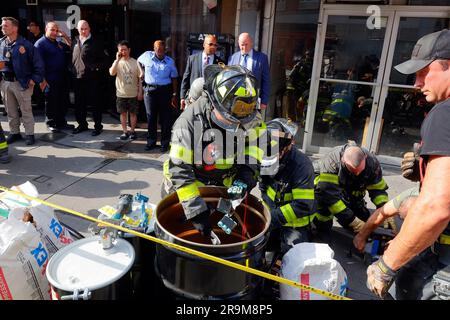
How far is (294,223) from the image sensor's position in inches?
120

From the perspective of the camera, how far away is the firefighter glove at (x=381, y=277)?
5.93ft

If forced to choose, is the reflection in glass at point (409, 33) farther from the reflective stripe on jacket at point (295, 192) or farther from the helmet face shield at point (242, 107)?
the helmet face shield at point (242, 107)

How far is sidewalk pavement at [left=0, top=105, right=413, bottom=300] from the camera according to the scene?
12.1 feet

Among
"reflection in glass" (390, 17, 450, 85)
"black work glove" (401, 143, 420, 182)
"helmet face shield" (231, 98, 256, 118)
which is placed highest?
"reflection in glass" (390, 17, 450, 85)

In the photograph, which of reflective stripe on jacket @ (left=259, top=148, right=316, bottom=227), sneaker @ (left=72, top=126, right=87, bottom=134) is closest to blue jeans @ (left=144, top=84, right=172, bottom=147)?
sneaker @ (left=72, top=126, right=87, bottom=134)

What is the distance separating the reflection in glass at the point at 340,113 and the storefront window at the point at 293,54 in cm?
Result: 30

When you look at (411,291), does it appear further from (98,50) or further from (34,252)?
(98,50)

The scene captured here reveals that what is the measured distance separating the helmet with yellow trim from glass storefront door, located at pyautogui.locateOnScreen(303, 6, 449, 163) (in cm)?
396

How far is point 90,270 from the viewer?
74.4 inches

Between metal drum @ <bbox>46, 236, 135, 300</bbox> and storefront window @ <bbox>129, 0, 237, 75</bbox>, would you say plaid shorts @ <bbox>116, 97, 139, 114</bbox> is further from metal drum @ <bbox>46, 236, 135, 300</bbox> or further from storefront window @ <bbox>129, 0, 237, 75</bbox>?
metal drum @ <bbox>46, 236, 135, 300</bbox>

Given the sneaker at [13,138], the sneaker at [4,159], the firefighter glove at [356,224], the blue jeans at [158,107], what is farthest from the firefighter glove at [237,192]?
the sneaker at [13,138]

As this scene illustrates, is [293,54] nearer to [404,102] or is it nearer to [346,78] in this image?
[346,78]

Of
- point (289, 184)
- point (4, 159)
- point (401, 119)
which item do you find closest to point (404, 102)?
point (401, 119)
